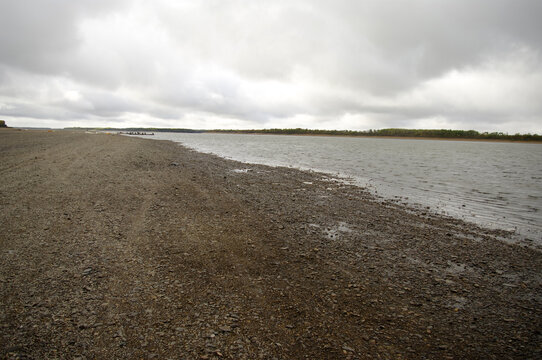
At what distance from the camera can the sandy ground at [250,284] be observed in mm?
3979

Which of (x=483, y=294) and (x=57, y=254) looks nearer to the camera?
(x=483, y=294)

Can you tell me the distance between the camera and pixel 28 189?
11516 mm

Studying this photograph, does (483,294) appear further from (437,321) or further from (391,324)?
(391,324)

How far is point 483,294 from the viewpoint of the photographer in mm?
5727

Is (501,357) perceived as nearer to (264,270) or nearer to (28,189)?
(264,270)

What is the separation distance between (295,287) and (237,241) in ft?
8.72

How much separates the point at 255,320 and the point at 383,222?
751 cm

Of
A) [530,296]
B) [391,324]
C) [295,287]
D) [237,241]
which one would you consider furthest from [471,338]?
[237,241]

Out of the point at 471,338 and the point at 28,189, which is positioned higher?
the point at 28,189

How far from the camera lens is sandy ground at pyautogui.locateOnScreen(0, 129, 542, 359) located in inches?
157

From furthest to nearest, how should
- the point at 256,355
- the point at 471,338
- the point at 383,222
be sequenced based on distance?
the point at 383,222
the point at 471,338
the point at 256,355

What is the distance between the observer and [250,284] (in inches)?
218

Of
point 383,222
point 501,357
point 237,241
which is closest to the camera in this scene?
point 501,357

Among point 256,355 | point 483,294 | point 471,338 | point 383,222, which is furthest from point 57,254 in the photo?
point 383,222
